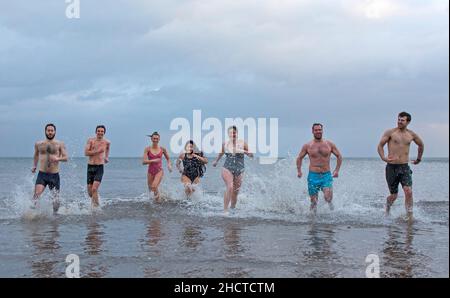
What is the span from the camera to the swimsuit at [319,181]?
9539 mm

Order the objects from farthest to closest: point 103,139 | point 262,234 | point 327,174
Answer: point 103,139
point 327,174
point 262,234

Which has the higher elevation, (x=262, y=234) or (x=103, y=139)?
(x=103, y=139)

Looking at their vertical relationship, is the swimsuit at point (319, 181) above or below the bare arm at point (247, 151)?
below

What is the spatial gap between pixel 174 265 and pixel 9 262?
202cm

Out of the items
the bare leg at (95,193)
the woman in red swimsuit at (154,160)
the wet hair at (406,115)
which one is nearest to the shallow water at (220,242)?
the bare leg at (95,193)

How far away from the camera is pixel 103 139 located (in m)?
10.4

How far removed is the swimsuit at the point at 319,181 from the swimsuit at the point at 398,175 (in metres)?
1.23

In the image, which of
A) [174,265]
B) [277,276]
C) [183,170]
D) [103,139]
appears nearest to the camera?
[277,276]

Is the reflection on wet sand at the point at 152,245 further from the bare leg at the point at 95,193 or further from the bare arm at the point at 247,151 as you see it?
the bare arm at the point at 247,151

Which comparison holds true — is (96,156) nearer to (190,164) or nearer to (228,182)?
(190,164)

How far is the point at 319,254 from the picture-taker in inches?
232
